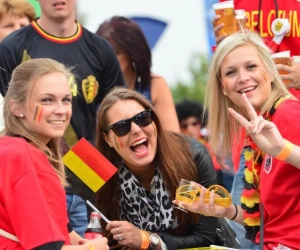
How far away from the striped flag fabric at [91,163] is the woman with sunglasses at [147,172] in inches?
6.6

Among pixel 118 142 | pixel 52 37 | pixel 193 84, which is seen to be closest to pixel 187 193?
pixel 118 142

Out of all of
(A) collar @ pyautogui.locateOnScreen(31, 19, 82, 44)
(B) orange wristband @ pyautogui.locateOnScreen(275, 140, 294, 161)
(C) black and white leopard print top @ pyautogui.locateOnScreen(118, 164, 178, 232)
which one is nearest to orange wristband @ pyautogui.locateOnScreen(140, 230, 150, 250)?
(C) black and white leopard print top @ pyautogui.locateOnScreen(118, 164, 178, 232)

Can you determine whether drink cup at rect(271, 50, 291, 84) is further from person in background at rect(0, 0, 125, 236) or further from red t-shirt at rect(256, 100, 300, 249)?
person in background at rect(0, 0, 125, 236)

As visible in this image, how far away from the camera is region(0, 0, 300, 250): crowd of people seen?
4.33 metres

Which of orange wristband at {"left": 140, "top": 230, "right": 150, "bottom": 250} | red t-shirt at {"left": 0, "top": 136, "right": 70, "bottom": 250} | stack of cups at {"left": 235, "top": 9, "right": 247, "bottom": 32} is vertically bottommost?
orange wristband at {"left": 140, "top": 230, "right": 150, "bottom": 250}

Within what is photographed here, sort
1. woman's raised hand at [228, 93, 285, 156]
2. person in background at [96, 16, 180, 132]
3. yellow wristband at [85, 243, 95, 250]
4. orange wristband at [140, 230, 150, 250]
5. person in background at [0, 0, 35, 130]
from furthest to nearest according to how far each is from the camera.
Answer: person in background at [96, 16, 180, 132]
person in background at [0, 0, 35, 130]
orange wristband at [140, 230, 150, 250]
yellow wristband at [85, 243, 95, 250]
woman's raised hand at [228, 93, 285, 156]

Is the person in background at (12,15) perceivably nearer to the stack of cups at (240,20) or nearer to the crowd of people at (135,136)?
the crowd of people at (135,136)

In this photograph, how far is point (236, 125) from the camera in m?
5.08

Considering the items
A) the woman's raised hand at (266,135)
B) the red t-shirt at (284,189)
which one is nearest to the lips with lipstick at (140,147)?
the red t-shirt at (284,189)

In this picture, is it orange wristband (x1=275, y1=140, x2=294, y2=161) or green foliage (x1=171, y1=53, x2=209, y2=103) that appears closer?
orange wristband (x1=275, y1=140, x2=294, y2=161)

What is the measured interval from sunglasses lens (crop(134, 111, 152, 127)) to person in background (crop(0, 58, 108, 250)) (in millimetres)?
613

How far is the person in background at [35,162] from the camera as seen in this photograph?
14.0 ft

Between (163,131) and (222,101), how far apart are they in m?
0.58

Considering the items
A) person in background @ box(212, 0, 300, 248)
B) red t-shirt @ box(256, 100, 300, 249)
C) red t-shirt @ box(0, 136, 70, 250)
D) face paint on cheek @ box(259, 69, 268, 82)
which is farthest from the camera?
person in background @ box(212, 0, 300, 248)
